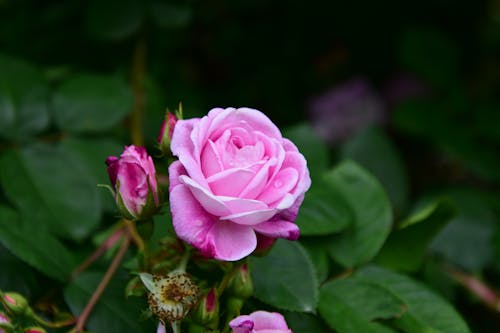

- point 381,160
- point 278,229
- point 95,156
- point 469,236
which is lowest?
point 469,236

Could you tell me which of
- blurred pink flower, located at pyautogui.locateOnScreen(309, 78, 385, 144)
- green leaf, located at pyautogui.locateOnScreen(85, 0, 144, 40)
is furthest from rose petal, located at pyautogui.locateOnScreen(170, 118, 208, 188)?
blurred pink flower, located at pyautogui.locateOnScreen(309, 78, 385, 144)

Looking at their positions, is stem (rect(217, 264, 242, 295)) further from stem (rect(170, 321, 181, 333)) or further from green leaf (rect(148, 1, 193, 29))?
green leaf (rect(148, 1, 193, 29))

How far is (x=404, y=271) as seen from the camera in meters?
1.09

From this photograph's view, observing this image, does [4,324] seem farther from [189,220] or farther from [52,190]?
[52,190]

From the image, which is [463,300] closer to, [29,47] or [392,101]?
[392,101]

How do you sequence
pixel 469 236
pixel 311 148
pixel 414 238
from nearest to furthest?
pixel 414 238 < pixel 311 148 < pixel 469 236

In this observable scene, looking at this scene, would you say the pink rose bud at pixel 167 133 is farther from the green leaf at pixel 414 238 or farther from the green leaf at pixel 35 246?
the green leaf at pixel 414 238

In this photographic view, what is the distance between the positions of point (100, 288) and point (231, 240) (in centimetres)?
26

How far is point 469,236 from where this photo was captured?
1.41 metres

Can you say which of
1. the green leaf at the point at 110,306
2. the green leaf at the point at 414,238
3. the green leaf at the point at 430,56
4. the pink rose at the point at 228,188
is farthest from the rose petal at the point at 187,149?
the green leaf at the point at 430,56

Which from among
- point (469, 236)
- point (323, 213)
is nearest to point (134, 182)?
point (323, 213)

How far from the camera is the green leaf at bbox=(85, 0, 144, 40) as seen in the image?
1463 mm

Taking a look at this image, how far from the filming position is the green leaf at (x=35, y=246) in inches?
34.4

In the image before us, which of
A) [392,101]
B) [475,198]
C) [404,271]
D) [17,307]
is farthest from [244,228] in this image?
[392,101]
